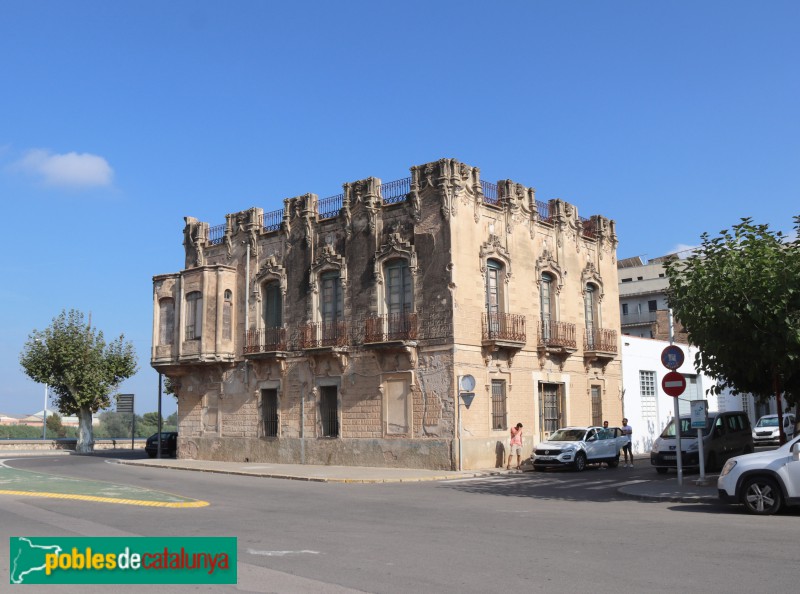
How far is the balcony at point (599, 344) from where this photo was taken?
107ft

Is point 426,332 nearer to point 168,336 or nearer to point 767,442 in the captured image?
point 168,336

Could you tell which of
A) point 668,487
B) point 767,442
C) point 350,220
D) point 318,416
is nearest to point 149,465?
point 318,416

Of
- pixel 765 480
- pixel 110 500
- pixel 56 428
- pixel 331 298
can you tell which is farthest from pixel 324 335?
pixel 56 428

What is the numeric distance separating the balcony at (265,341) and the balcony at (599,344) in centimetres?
1258

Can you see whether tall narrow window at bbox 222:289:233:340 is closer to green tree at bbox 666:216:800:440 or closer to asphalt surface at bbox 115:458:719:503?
asphalt surface at bbox 115:458:719:503

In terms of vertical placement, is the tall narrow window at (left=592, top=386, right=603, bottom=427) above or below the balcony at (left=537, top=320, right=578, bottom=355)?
below

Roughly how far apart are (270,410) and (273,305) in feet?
14.2

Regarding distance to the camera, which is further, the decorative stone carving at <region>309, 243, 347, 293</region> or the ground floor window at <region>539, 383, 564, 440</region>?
the ground floor window at <region>539, 383, 564, 440</region>

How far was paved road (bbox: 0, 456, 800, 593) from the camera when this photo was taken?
320 inches

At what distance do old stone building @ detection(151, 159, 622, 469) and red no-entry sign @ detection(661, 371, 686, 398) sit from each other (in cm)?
739

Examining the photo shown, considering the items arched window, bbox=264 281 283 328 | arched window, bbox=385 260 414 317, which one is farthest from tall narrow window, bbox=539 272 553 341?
arched window, bbox=264 281 283 328

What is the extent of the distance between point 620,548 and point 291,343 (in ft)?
73.7

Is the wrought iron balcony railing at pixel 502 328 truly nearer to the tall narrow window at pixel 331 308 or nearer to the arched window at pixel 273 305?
the tall narrow window at pixel 331 308

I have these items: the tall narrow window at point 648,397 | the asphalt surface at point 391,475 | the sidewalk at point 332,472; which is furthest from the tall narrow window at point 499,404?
the tall narrow window at point 648,397
